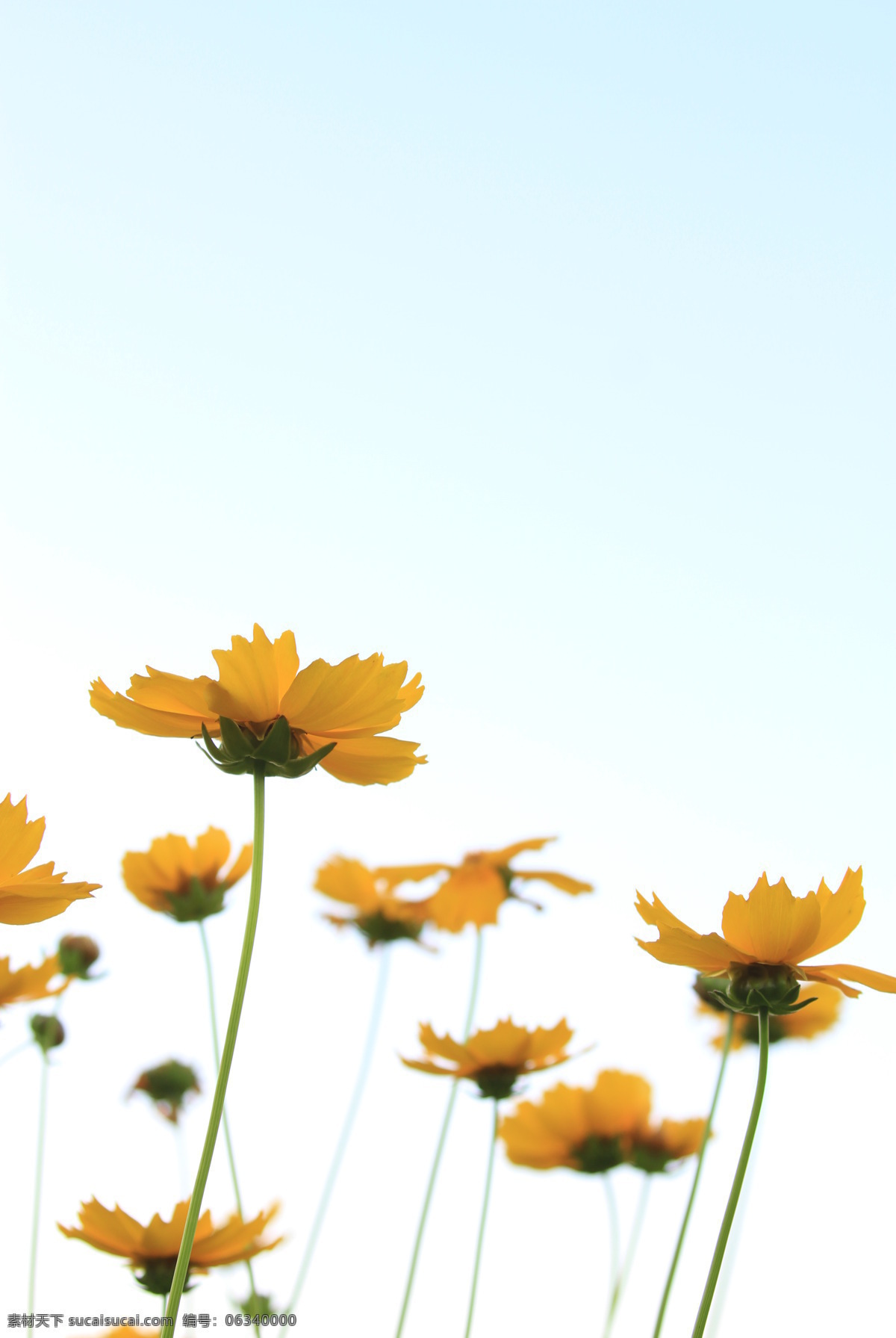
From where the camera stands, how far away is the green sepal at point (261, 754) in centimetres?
36

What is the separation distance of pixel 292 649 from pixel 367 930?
0.66m

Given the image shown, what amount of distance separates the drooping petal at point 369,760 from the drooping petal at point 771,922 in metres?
0.11

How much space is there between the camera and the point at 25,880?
11.8 inches

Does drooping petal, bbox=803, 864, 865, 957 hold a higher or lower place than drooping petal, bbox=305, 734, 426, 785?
lower

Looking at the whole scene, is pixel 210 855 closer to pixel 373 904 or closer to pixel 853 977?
pixel 373 904

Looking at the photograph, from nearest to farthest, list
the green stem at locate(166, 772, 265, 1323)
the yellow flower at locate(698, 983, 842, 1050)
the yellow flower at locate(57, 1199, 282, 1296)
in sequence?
the green stem at locate(166, 772, 265, 1323)
the yellow flower at locate(57, 1199, 282, 1296)
the yellow flower at locate(698, 983, 842, 1050)

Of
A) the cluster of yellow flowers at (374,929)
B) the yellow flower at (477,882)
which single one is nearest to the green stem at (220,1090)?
the cluster of yellow flowers at (374,929)

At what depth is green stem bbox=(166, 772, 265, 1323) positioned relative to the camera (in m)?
0.25

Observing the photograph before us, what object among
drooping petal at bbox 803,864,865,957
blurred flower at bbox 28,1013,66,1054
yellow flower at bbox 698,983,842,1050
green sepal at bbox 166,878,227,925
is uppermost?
yellow flower at bbox 698,983,842,1050

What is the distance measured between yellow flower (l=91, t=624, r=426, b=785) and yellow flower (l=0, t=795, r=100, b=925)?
7 cm

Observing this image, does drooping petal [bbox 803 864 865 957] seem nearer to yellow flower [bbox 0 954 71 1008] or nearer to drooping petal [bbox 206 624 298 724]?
drooping petal [bbox 206 624 298 724]

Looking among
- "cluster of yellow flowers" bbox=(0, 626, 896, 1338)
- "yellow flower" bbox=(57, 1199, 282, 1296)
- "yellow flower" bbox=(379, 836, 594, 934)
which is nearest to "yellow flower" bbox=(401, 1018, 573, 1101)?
"cluster of yellow flowers" bbox=(0, 626, 896, 1338)

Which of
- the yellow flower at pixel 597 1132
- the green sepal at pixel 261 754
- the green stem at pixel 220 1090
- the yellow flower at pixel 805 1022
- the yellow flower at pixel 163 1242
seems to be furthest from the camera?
the yellow flower at pixel 805 1022

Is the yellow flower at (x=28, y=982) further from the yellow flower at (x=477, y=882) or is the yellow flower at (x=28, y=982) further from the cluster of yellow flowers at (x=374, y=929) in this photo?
the yellow flower at (x=477, y=882)
